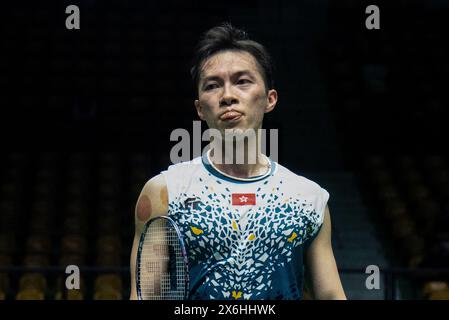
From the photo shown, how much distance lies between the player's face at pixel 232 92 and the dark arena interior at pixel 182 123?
3913 millimetres

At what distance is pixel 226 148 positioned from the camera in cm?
235

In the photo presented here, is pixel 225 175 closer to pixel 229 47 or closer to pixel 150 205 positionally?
pixel 150 205

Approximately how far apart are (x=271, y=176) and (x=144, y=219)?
345mm

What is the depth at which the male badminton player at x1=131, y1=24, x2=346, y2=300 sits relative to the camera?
89.7 inches

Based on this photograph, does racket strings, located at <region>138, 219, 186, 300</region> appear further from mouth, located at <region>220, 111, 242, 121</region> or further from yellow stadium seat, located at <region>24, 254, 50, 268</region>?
yellow stadium seat, located at <region>24, 254, 50, 268</region>

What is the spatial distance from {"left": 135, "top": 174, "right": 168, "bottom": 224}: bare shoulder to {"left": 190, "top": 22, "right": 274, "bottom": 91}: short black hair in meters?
0.28

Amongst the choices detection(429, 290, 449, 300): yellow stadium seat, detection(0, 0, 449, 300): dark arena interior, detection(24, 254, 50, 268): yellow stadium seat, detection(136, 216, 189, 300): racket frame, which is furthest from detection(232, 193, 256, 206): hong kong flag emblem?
detection(24, 254, 50, 268): yellow stadium seat

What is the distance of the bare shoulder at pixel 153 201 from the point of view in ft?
7.68

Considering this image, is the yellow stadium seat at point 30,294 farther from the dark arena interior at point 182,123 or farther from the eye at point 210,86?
the eye at point 210,86

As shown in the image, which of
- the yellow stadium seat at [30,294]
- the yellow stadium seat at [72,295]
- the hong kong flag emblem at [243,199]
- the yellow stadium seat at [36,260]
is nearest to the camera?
the hong kong flag emblem at [243,199]

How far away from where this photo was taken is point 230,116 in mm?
2293

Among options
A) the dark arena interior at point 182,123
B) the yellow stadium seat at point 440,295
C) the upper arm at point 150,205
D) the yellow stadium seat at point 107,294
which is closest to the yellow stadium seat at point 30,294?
the dark arena interior at point 182,123

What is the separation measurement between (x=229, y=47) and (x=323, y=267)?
618mm

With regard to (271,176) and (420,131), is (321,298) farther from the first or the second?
(420,131)
